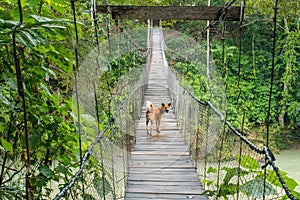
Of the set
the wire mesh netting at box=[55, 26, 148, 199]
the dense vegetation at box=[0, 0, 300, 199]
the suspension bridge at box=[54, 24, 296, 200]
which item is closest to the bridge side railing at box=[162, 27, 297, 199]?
the suspension bridge at box=[54, 24, 296, 200]

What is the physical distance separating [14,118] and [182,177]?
1641 mm

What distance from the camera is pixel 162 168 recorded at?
257 cm

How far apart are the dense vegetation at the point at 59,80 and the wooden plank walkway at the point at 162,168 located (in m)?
0.48

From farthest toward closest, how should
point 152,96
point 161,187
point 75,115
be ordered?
point 152,96 → point 161,187 → point 75,115

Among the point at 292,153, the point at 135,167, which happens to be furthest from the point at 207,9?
the point at 292,153

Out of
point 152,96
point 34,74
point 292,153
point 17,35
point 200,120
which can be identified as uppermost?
point 17,35

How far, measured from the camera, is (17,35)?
565 millimetres

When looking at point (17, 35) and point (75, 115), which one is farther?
point (75, 115)

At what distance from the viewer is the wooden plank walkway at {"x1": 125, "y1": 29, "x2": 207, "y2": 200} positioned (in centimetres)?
Answer: 212

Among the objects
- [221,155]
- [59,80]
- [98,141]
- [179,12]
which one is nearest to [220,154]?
[221,155]

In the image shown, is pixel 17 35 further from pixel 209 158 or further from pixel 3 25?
pixel 209 158

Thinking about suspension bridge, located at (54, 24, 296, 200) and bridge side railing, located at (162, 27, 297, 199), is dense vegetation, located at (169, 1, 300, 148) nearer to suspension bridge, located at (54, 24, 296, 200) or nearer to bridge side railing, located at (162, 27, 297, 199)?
suspension bridge, located at (54, 24, 296, 200)

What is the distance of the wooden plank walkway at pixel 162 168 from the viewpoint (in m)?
2.12

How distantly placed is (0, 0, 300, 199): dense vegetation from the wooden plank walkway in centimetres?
48
